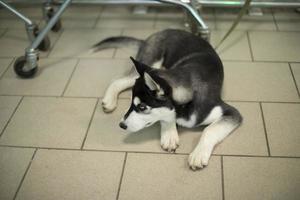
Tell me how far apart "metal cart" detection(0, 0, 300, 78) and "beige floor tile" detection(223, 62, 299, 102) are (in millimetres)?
299

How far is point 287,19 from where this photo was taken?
2518mm

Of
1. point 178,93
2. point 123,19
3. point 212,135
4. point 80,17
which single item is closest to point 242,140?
point 212,135

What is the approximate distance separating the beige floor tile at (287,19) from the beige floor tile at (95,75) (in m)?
1.20

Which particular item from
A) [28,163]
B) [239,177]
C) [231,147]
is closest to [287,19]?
[231,147]

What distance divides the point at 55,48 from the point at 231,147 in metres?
1.47

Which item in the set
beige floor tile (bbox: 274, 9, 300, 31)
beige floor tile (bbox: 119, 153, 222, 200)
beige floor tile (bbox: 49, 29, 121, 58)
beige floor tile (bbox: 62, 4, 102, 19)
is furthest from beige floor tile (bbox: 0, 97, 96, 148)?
beige floor tile (bbox: 274, 9, 300, 31)

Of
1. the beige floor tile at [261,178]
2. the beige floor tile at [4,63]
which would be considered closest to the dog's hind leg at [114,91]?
the beige floor tile at [261,178]

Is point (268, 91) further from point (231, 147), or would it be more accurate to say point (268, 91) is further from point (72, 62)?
point (72, 62)

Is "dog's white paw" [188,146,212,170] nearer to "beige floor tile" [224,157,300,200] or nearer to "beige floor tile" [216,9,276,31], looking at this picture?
"beige floor tile" [224,157,300,200]

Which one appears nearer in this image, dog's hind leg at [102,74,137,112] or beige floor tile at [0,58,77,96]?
dog's hind leg at [102,74,137,112]

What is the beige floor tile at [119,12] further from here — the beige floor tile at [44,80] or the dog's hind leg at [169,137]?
the dog's hind leg at [169,137]

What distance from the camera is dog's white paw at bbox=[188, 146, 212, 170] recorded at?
1.49m

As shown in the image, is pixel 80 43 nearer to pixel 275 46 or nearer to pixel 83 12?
pixel 83 12

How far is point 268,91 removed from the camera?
6.27ft
